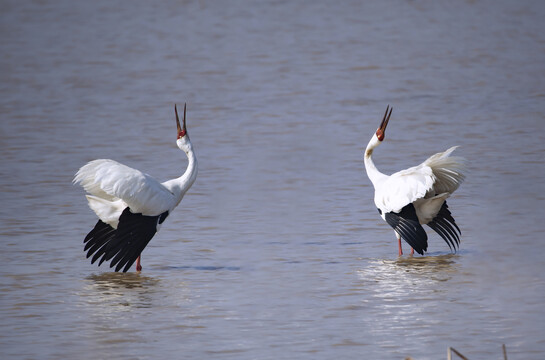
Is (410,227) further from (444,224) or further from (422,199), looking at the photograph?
(444,224)

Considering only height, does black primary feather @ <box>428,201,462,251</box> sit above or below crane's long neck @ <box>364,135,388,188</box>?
below

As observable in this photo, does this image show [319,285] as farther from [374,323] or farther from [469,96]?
[469,96]

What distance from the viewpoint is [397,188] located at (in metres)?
8.86

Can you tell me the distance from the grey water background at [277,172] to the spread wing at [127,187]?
52 cm

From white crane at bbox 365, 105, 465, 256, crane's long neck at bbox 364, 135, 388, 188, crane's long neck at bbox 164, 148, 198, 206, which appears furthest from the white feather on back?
crane's long neck at bbox 164, 148, 198, 206

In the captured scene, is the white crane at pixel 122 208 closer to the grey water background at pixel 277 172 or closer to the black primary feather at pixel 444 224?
the grey water background at pixel 277 172

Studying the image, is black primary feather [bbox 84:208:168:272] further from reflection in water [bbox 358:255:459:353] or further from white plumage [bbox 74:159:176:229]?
reflection in water [bbox 358:255:459:353]

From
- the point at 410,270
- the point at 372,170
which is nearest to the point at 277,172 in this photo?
the point at 372,170

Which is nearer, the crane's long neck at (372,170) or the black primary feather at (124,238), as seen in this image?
the black primary feather at (124,238)

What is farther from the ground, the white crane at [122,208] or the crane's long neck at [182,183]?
the crane's long neck at [182,183]

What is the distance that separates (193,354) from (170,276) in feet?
6.29

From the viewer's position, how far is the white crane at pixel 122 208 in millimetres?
8352

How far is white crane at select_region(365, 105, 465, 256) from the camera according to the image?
866 cm

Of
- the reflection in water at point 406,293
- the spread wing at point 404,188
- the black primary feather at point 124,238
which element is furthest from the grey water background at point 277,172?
the spread wing at point 404,188
